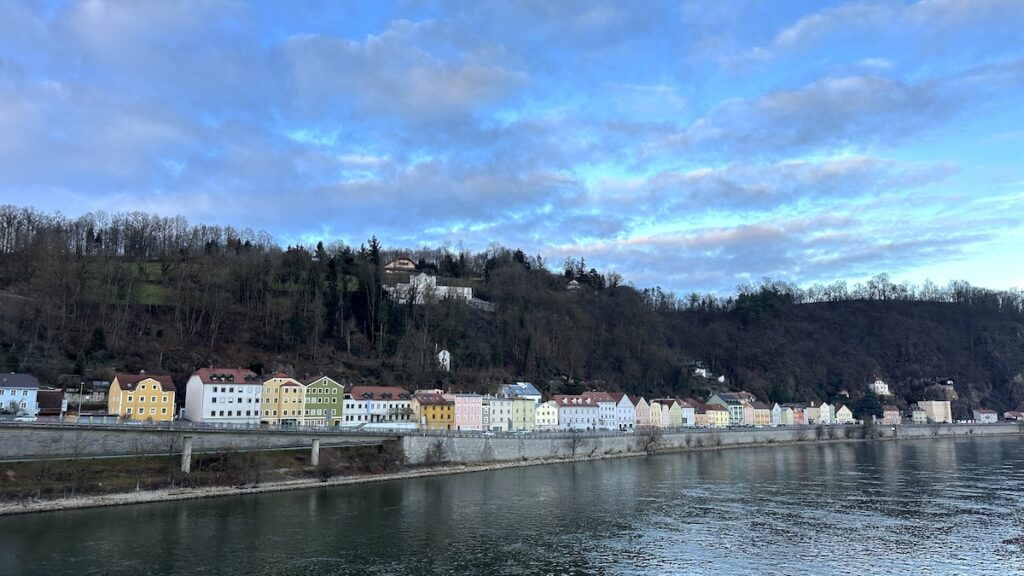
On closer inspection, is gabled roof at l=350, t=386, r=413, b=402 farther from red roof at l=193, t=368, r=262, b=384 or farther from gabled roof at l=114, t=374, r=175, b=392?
gabled roof at l=114, t=374, r=175, b=392

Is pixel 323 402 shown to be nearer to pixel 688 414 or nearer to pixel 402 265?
pixel 402 265

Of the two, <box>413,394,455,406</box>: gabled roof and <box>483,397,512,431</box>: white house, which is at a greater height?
<box>413,394,455,406</box>: gabled roof

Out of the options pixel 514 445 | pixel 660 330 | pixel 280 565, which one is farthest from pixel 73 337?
pixel 660 330

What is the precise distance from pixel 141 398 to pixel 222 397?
21.8 feet

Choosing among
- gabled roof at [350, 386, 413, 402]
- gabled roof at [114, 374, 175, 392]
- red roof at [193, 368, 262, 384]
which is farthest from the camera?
gabled roof at [350, 386, 413, 402]

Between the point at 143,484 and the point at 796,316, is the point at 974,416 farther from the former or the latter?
the point at 143,484

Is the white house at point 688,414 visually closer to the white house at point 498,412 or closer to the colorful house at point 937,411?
the white house at point 498,412

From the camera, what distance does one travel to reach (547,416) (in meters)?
82.1

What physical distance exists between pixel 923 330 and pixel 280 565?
164 meters

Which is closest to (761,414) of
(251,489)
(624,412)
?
(624,412)

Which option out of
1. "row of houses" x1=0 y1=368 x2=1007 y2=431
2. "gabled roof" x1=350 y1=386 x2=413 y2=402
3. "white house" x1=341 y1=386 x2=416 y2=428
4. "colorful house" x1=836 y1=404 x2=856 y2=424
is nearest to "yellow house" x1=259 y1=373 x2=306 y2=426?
"row of houses" x1=0 y1=368 x2=1007 y2=431

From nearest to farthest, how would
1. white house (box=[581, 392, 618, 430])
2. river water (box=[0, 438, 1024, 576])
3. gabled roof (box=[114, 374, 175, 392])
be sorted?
river water (box=[0, 438, 1024, 576]), gabled roof (box=[114, 374, 175, 392]), white house (box=[581, 392, 618, 430])

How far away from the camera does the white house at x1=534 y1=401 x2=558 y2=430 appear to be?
267ft

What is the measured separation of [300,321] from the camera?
79.4m
